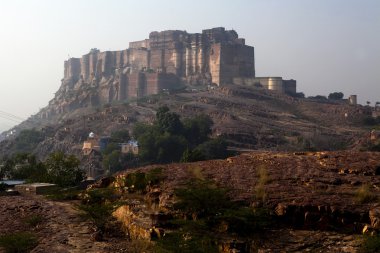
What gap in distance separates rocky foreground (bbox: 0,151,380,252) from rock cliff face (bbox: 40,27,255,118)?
59296 mm

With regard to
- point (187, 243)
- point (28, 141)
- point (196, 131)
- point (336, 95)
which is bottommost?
point (187, 243)

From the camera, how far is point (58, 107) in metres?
98.8

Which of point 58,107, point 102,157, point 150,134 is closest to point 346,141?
point 150,134

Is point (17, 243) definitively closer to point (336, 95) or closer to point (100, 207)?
point (100, 207)

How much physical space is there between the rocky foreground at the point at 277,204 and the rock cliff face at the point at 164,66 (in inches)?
2334

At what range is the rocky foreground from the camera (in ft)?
35.1

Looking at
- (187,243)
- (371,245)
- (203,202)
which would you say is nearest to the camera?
(371,245)

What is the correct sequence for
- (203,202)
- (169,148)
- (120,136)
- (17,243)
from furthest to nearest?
(120,136) → (169,148) → (203,202) → (17,243)

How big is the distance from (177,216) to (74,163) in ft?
53.6

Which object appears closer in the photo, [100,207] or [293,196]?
[293,196]

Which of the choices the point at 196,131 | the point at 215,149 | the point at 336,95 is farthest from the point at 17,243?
the point at 336,95

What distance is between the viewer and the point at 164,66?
8456 cm

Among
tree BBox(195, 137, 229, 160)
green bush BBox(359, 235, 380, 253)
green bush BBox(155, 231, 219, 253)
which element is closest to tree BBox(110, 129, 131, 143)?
tree BBox(195, 137, 229, 160)

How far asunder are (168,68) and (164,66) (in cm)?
93
